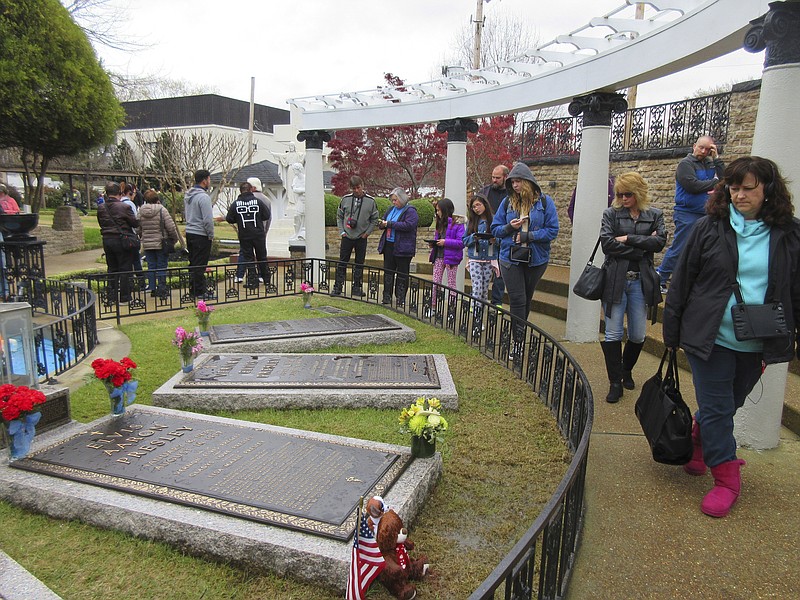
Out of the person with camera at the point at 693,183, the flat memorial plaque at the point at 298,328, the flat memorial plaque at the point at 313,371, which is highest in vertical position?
the person with camera at the point at 693,183

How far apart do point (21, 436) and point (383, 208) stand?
559 inches

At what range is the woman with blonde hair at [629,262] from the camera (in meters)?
5.06

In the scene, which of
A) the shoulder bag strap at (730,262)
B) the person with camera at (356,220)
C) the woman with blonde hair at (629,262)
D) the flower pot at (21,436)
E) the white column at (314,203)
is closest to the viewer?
the shoulder bag strap at (730,262)

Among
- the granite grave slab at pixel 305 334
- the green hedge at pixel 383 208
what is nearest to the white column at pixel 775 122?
the granite grave slab at pixel 305 334

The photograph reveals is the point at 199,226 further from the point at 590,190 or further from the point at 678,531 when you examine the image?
the point at 678,531

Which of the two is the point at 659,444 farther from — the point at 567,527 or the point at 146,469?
the point at 146,469

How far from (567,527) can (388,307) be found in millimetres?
7045

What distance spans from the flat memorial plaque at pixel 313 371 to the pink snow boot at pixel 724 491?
8.07 ft

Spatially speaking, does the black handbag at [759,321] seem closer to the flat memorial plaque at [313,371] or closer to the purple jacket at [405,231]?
the flat memorial plaque at [313,371]

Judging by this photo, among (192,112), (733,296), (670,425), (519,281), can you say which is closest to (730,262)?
(733,296)

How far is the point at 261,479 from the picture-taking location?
3.47 m

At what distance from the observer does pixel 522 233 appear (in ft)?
21.0

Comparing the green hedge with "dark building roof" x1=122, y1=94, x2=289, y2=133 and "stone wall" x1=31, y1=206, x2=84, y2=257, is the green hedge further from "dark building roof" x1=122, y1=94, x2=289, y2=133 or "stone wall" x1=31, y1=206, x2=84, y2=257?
"dark building roof" x1=122, y1=94, x2=289, y2=133

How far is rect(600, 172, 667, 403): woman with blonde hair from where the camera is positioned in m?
5.06
